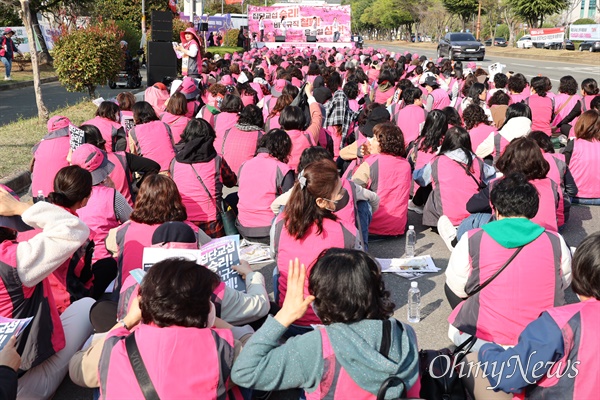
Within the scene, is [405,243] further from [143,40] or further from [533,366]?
[143,40]

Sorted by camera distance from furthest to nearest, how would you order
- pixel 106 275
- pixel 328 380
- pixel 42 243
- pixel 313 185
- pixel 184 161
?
pixel 184 161, pixel 106 275, pixel 313 185, pixel 42 243, pixel 328 380

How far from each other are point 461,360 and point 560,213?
11.4 feet

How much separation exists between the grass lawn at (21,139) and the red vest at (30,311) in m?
5.56

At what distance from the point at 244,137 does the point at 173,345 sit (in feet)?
16.3

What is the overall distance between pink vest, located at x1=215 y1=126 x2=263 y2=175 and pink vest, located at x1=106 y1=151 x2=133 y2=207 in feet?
4.91

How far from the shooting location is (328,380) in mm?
2395

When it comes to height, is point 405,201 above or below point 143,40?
below

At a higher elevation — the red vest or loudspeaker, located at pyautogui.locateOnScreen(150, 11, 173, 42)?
loudspeaker, located at pyautogui.locateOnScreen(150, 11, 173, 42)

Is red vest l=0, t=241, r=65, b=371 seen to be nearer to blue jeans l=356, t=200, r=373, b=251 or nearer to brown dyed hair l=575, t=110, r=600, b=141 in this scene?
blue jeans l=356, t=200, r=373, b=251

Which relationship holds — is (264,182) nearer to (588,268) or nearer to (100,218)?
(100,218)

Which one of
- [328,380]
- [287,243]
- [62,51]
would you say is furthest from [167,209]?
[62,51]

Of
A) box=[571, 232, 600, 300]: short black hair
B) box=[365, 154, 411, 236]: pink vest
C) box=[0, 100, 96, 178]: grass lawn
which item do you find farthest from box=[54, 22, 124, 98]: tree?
box=[571, 232, 600, 300]: short black hair

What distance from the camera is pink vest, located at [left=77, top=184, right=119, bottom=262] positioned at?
186 inches

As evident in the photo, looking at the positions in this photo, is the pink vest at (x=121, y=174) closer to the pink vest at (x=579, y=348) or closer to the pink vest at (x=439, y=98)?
the pink vest at (x=579, y=348)
